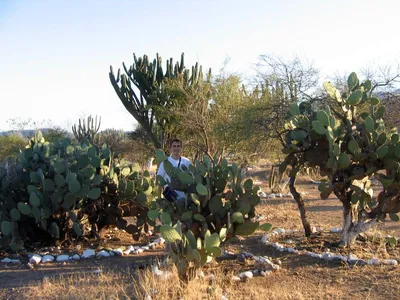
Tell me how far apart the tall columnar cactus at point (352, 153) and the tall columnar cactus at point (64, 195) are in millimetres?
2498

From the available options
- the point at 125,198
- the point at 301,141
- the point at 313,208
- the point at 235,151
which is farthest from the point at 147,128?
the point at 301,141

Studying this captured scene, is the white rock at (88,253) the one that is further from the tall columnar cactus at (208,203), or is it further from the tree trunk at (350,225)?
the tree trunk at (350,225)

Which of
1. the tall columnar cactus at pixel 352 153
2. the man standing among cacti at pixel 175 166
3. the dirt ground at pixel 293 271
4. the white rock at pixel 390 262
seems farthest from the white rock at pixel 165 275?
the white rock at pixel 390 262

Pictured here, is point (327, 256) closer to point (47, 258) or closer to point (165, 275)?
point (165, 275)

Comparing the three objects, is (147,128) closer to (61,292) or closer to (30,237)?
(30,237)

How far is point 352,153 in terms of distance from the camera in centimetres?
556

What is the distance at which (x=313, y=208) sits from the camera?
10.3 metres

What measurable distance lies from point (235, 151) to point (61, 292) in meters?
9.61

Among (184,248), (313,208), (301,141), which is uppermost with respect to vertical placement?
(301,141)

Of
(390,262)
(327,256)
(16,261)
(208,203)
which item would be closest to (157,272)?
(208,203)

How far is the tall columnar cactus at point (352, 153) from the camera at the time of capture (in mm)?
5414

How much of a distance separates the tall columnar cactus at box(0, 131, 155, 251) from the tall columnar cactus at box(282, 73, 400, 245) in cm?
250

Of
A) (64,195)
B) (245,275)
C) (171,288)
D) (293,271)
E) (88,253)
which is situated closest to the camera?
(171,288)

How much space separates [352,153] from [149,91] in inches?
506
